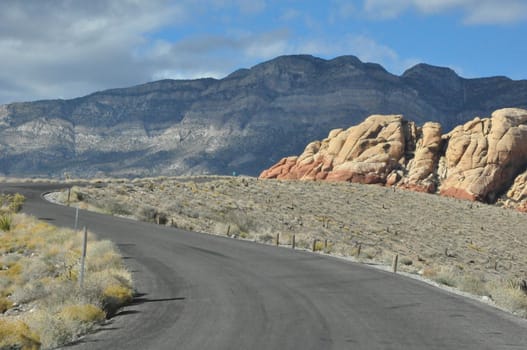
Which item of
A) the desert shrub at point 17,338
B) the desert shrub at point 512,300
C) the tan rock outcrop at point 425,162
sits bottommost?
the desert shrub at point 17,338

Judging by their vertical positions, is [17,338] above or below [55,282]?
above

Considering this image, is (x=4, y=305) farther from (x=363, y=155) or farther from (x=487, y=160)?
(x=363, y=155)

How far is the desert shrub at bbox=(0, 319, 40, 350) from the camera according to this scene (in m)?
9.66

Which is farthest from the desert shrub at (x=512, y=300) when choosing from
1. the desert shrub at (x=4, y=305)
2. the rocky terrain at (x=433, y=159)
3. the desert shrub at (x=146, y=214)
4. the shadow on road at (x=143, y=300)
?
the rocky terrain at (x=433, y=159)

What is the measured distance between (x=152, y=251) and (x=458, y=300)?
39.5 feet

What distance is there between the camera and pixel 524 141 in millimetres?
79438

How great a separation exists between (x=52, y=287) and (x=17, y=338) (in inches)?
199

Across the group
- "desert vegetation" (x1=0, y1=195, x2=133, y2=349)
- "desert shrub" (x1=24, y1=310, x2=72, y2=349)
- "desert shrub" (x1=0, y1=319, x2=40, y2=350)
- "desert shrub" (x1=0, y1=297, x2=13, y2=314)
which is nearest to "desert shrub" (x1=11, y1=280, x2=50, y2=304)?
"desert vegetation" (x1=0, y1=195, x2=133, y2=349)

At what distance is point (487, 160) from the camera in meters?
77.6

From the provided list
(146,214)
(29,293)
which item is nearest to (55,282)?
(29,293)

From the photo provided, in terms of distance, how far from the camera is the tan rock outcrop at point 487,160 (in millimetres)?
76500

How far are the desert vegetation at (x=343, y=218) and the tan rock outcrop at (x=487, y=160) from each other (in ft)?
22.2

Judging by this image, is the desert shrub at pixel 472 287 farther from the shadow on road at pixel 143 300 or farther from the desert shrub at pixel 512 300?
the shadow on road at pixel 143 300

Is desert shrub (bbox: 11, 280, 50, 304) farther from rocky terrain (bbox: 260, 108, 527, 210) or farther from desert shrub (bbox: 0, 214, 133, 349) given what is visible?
rocky terrain (bbox: 260, 108, 527, 210)
